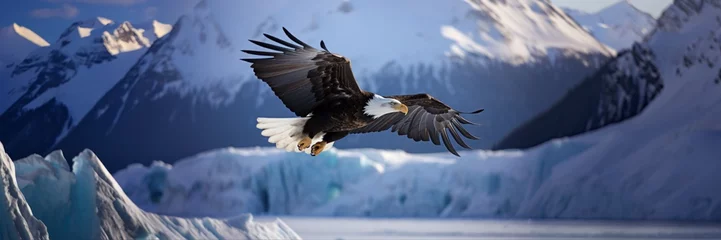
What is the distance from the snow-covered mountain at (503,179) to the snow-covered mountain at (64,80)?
3223 mm

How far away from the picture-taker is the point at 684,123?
1205 inches

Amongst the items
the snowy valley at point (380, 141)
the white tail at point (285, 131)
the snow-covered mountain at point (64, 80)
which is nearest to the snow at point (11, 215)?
the white tail at point (285, 131)

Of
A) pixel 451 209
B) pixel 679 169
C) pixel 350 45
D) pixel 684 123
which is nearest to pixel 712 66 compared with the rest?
pixel 684 123

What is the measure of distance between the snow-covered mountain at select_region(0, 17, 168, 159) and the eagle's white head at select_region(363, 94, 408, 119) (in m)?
23.1

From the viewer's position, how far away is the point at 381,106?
5.59 metres

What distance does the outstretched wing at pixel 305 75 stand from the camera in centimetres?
571

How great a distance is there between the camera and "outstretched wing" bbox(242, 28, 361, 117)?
571 cm

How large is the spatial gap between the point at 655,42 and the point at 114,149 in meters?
21.4

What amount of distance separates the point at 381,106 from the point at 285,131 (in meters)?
0.74

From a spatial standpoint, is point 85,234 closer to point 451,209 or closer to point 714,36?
point 451,209

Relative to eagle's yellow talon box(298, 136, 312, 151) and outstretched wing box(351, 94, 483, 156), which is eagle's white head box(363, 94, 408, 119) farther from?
outstretched wing box(351, 94, 483, 156)

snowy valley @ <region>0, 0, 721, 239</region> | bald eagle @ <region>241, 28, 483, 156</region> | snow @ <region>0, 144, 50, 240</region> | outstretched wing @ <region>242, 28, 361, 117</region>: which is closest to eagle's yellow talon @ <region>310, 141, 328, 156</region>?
bald eagle @ <region>241, 28, 483, 156</region>

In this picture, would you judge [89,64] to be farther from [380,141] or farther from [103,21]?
[380,141]

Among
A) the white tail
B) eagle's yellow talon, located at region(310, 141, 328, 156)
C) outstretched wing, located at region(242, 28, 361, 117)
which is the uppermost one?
outstretched wing, located at region(242, 28, 361, 117)
